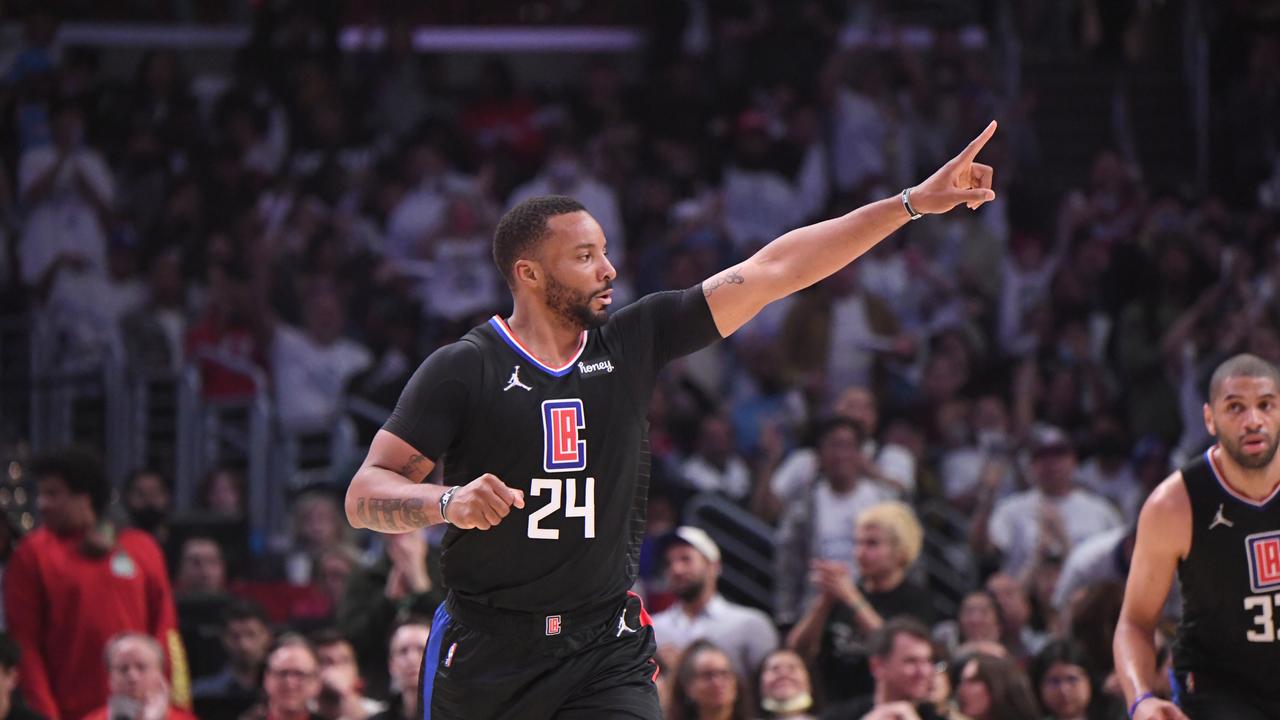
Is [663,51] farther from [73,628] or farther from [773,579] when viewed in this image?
[73,628]

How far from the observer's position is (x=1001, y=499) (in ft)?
41.0

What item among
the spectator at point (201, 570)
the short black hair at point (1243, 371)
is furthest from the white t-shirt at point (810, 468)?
the short black hair at point (1243, 371)

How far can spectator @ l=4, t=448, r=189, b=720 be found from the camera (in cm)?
961

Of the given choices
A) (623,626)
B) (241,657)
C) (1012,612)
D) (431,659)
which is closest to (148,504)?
(241,657)

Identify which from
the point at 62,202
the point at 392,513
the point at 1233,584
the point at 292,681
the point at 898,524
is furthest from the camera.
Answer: the point at 62,202

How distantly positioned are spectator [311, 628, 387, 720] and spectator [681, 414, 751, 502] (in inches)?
158

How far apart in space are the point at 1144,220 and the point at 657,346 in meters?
11.0

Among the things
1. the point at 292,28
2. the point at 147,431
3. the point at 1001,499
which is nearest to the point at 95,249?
the point at 147,431

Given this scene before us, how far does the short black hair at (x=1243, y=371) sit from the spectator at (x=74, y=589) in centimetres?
576

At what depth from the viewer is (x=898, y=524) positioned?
1009 cm

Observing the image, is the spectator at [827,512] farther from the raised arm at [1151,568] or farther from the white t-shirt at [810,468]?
the raised arm at [1151,568]

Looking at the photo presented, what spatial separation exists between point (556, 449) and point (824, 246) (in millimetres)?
1029

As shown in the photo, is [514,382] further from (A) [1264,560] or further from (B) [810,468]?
(B) [810,468]

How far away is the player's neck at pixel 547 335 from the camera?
216 inches
